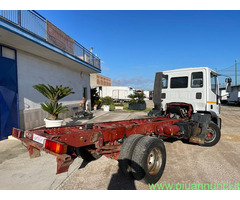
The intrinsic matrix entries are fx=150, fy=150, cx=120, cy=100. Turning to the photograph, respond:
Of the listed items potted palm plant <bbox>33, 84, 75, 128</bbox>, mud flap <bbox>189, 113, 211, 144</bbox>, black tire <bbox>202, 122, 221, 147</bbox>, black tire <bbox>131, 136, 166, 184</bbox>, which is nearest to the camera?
black tire <bbox>131, 136, 166, 184</bbox>

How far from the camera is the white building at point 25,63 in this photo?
5.90 metres

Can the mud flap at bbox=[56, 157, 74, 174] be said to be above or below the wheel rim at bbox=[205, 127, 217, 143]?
above

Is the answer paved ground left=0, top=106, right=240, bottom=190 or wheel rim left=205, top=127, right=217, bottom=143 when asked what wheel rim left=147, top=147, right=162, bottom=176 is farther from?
wheel rim left=205, top=127, right=217, bottom=143

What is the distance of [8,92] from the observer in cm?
629

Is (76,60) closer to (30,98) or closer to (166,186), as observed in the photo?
(30,98)

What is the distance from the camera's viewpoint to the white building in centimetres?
590

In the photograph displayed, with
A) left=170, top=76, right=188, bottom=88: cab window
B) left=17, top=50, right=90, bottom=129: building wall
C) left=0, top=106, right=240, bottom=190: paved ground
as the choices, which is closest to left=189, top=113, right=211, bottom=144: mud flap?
left=0, top=106, right=240, bottom=190: paved ground

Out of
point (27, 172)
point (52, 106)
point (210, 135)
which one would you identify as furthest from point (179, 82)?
point (27, 172)

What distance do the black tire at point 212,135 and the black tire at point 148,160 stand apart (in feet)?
10.1

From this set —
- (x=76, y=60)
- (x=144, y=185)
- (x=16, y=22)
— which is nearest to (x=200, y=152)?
(x=144, y=185)

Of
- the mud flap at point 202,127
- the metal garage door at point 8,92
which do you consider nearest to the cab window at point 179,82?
the mud flap at point 202,127

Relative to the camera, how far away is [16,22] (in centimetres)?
573

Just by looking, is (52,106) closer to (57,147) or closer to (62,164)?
(57,147)
